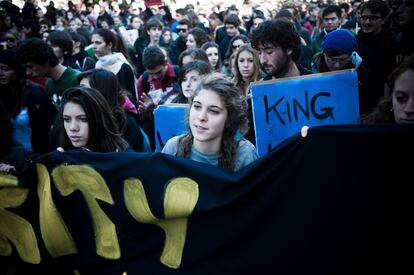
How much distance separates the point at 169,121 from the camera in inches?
133

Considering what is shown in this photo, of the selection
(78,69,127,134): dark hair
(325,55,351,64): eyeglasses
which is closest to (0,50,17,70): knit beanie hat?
(78,69,127,134): dark hair

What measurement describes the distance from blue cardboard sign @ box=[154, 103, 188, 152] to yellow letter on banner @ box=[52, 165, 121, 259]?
94 cm

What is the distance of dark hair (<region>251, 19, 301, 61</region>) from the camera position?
3.27m

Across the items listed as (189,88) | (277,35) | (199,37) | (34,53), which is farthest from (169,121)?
(199,37)

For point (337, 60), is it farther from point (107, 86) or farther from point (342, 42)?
point (107, 86)

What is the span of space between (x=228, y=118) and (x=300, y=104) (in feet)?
1.35

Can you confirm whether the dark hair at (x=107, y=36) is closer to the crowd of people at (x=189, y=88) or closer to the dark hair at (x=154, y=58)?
the crowd of people at (x=189, y=88)

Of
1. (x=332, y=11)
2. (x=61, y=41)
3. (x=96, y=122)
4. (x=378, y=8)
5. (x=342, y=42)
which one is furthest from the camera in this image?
(x=332, y=11)

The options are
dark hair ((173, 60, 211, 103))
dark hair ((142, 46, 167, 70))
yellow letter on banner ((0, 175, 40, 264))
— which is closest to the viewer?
yellow letter on banner ((0, 175, 40, 264))

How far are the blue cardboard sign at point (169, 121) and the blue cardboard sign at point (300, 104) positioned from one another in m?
0.73

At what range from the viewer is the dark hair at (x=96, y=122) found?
117 inches

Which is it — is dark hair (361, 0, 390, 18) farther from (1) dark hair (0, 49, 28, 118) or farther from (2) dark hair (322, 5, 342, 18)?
(1) dark hair (0, 49, 28, 118)

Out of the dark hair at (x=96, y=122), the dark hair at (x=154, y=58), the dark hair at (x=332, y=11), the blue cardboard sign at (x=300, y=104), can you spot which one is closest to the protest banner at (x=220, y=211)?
the dark hair at (x=96, y=122)

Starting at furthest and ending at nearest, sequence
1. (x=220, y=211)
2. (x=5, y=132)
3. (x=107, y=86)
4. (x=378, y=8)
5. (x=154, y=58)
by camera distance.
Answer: (x=154, y=58), (x=378, y=8), (x=107, y=86), (x=5, y=132), (x=220, y=211)
